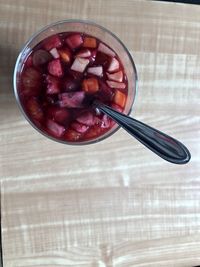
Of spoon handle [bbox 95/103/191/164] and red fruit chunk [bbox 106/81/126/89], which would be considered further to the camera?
red fruit chunk [bbox 106/81/126/89]

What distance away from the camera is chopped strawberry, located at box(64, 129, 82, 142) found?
3.34 ft

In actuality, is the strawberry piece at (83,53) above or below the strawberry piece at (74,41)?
below

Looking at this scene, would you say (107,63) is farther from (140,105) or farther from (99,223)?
(99,223)

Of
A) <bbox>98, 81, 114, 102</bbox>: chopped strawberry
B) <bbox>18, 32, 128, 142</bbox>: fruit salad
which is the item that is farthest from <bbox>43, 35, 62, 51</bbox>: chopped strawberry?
<bbox>98, 81, 114, 102</bbox>: chopped strawberry

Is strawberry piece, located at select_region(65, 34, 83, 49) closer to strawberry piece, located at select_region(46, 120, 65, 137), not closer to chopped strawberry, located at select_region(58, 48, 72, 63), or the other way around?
chopped strawberry, located at select_region(58, 48, 72, 63)

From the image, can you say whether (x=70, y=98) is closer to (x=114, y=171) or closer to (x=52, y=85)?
(x=52, y=85)

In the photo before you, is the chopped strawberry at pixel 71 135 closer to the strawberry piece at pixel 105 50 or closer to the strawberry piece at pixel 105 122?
the strawberry piece at pixel 105 122

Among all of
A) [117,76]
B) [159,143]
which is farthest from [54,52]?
[159,143]

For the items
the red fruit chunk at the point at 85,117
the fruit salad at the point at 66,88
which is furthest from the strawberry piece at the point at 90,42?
the red fruit chunk at the point at 85,117

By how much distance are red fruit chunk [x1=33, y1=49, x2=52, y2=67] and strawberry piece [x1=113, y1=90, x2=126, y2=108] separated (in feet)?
0.43

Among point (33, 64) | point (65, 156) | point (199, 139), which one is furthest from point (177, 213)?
point (33, 64)

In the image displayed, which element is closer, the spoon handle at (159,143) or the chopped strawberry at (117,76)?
the spoon handle at (159,143)

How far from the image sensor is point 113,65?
1.04 m

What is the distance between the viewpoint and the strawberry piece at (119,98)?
104 centimetres
